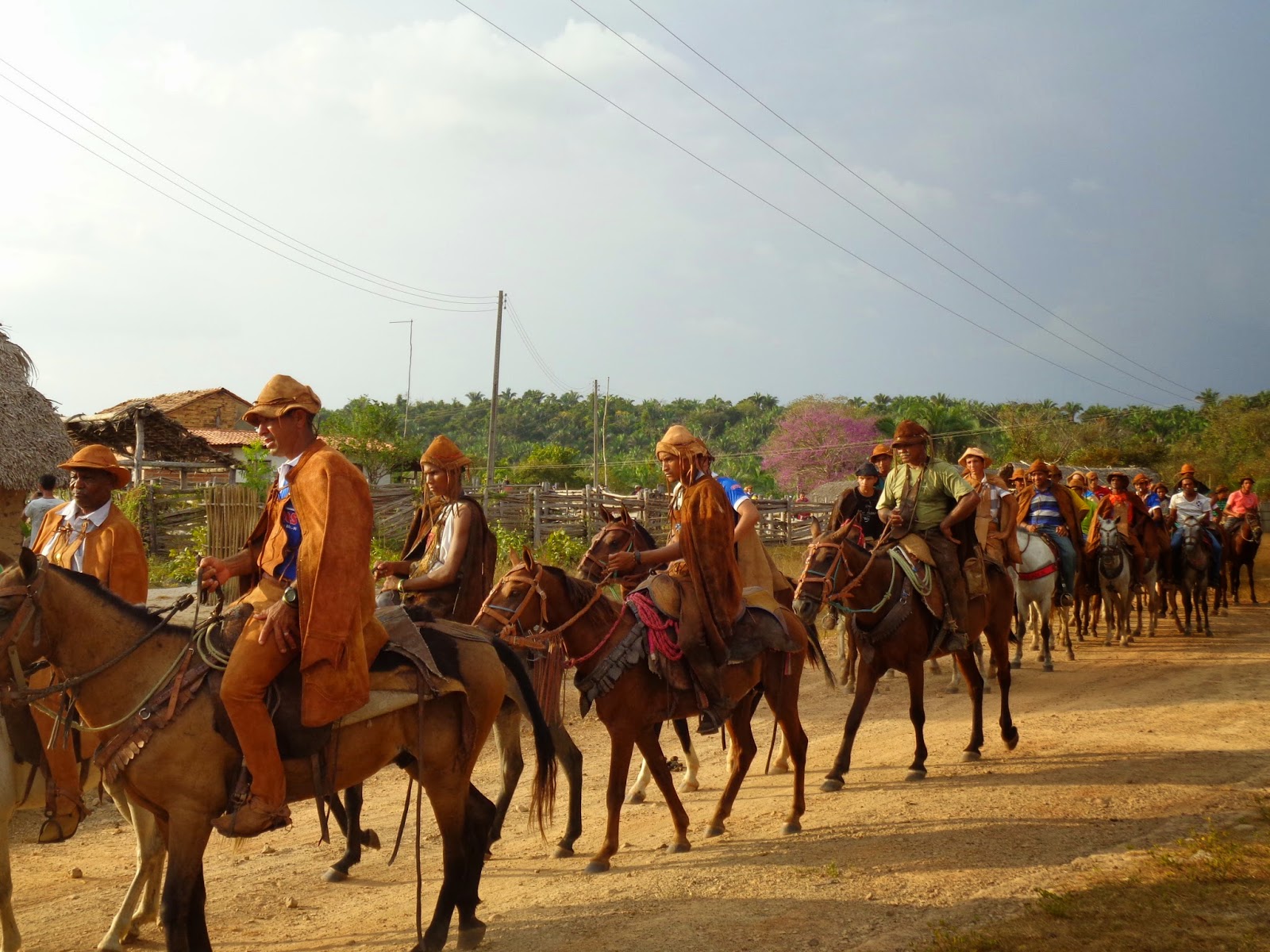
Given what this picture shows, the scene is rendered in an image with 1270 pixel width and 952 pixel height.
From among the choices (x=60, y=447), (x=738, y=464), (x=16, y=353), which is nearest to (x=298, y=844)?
(x=60, y=447)

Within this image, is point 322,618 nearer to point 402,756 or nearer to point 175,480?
point 402,756

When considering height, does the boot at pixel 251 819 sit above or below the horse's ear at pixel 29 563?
below

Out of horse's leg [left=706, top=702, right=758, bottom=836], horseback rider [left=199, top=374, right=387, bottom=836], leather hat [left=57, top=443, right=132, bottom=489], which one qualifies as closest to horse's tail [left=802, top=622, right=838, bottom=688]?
horse's leg [left=706, top=702, right=758, bottom=836]

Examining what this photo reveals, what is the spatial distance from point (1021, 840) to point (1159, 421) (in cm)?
6499

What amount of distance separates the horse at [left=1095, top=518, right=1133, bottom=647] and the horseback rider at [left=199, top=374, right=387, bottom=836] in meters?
14.4

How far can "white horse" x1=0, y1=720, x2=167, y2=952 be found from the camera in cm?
501

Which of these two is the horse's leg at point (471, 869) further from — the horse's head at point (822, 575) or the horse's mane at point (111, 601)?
the horse's head at point (822, 575)

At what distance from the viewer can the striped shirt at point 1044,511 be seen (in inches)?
590

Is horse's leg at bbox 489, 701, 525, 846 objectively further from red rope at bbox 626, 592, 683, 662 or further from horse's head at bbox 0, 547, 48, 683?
horse's head at bbox 0, 547, 48, 683

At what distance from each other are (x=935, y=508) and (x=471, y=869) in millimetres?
5624

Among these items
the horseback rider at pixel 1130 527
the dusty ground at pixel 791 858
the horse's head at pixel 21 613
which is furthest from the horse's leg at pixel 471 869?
the horseback rider at pixel 1130 527

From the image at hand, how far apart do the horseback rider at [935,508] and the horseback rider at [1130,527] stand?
8392 millimetres

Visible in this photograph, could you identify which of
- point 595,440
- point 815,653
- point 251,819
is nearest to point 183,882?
point 251,819

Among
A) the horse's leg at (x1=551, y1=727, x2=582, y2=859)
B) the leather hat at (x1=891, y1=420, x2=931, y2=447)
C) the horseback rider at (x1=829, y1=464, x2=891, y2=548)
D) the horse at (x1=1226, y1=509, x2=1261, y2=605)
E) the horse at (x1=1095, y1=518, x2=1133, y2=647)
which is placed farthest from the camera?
the horse at (x1=1226, y1=509, x2=1261, y2=605)
